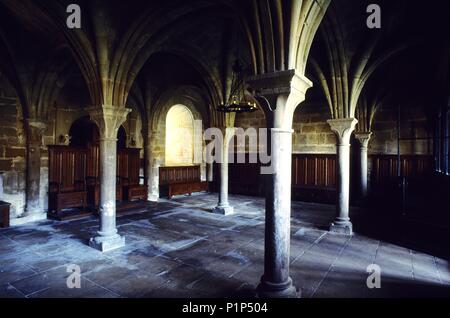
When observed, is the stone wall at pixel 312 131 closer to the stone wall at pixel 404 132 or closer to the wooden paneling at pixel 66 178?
the stone wall at pixel 404 132

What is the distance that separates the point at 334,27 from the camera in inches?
219

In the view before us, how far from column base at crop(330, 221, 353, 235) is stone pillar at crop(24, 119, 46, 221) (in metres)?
7.97

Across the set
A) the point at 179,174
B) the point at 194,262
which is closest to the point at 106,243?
the point at 194,262

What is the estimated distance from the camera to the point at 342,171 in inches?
263

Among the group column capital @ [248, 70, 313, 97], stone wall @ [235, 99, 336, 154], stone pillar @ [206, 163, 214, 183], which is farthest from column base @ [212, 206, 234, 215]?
column capital @ [248, 70, 313, 97]

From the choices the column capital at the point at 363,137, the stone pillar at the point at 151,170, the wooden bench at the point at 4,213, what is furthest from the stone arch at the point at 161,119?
the column capital at the point at 363,137

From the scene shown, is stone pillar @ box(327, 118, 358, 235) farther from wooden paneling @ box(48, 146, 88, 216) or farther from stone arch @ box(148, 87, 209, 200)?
wooden paneling @ box(48, 146, 88, 216)

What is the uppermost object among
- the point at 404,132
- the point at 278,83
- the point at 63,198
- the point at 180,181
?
the point at 404,132

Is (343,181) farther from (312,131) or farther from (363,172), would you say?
(312,131)

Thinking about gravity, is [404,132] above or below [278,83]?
above

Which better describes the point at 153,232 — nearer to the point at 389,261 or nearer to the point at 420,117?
the point at 389,261

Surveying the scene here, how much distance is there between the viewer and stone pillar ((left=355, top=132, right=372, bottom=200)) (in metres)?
9.72

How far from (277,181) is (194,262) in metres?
2.28

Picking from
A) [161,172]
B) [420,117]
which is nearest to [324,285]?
[420,117]
